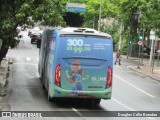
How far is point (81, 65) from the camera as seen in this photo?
16922mm

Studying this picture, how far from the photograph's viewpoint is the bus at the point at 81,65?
16797 millimetres

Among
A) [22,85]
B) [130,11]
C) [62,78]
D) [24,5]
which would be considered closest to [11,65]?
[22,85]

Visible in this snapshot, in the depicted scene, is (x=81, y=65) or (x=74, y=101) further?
(x=74, y=101)

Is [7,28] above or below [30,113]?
above

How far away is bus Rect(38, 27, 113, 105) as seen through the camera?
55.1 feet

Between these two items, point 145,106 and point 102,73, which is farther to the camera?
point 145,106

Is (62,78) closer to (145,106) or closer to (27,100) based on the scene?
(27,100)

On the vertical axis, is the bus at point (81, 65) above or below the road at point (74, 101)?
above

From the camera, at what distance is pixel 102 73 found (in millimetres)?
17062

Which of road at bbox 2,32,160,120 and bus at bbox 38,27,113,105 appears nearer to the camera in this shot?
bus at bbox 38,27,113,105

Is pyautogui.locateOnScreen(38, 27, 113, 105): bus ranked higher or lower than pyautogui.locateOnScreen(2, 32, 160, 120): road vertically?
higher

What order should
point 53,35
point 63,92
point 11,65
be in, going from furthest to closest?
point 11,65, point 53,35, point 63,92

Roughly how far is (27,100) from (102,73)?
385 centimetres

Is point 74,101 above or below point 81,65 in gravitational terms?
below
